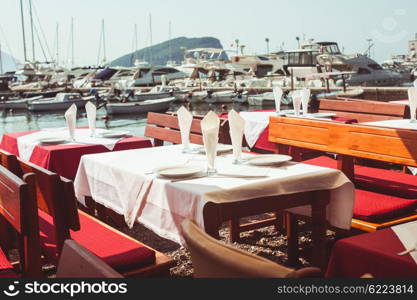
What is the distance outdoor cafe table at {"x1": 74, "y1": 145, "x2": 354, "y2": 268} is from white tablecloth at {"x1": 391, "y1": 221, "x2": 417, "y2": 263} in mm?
710

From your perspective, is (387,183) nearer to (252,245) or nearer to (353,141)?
(353,141)

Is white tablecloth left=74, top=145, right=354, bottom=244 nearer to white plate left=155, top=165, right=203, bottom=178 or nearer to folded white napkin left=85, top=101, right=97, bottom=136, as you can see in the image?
white plate left=155, top=165, right=203, bottom=178

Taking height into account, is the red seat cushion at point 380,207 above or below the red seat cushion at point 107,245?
above

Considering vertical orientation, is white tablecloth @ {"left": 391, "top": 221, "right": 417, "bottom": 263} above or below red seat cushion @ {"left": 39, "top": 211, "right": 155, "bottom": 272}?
above

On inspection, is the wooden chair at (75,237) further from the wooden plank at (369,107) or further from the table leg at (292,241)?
the wooden plank at (369,107)

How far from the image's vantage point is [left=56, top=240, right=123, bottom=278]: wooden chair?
1288mm

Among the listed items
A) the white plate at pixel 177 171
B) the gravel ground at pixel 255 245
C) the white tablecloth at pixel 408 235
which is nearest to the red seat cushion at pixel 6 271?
the white plate at pixel 177 171

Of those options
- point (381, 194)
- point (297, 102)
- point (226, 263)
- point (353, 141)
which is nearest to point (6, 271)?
point (226, 263)

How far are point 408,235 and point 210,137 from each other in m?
1.32

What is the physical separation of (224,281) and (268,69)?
71.4 metres

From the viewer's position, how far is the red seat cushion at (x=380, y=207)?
3.43 meters

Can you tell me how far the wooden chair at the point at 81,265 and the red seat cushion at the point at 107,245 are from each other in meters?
1.26

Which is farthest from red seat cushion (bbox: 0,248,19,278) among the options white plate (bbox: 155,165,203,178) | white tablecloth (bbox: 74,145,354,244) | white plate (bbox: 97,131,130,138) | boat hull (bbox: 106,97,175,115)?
boat hull (bbox: 106,97,175,115)

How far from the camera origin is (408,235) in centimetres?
224
